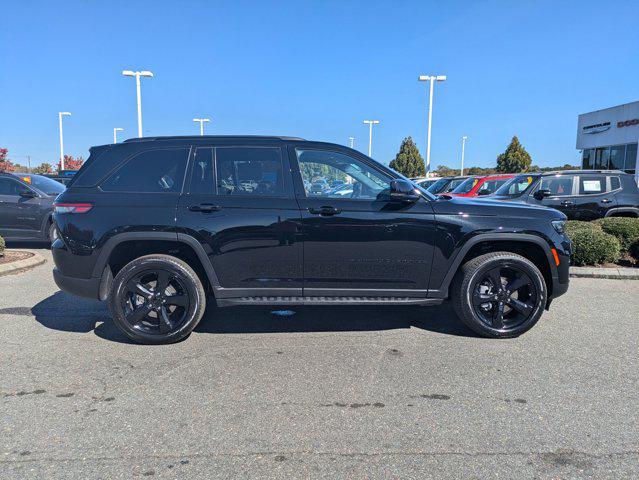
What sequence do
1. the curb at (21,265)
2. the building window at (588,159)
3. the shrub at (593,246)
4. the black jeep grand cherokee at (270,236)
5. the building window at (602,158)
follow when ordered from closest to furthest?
the black jeep grand cherokee at (270,236) < the curb at (21,265) < the shrub at (593,246) < the building window at (602,158) < the building window at (588,159)

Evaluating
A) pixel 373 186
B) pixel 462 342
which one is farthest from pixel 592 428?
pixel 373 186

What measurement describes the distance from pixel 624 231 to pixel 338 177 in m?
6.16

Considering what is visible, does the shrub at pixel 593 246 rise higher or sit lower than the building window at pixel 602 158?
lower

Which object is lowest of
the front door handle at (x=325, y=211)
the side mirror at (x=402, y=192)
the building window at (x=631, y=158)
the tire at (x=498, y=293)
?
the tire at (x=498, y=293)

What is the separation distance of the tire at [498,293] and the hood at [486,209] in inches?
15.6

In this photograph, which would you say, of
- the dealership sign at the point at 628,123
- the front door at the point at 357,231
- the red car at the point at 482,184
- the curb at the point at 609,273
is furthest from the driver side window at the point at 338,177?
the dealership sign at the point at 628,123

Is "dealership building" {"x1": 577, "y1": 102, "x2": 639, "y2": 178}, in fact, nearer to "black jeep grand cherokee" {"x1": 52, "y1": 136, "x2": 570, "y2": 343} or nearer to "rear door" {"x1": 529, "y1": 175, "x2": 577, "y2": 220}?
"rear door" {"x1": 529, "y1": 175, "x2": 577, "y2": 220}

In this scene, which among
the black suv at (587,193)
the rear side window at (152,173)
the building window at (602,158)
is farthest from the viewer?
the building window at (602,158)

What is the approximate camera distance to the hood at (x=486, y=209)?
426 centimetres

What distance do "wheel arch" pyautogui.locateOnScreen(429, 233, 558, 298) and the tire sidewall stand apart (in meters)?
0.15

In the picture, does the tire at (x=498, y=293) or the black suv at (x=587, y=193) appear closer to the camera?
the tire at (x=498, y=293)

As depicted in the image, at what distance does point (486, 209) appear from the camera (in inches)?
170

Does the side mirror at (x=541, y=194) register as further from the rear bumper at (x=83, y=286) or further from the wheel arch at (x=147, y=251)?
the rear bumper at (x=83, y=286)

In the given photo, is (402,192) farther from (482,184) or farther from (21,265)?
(482,184)
